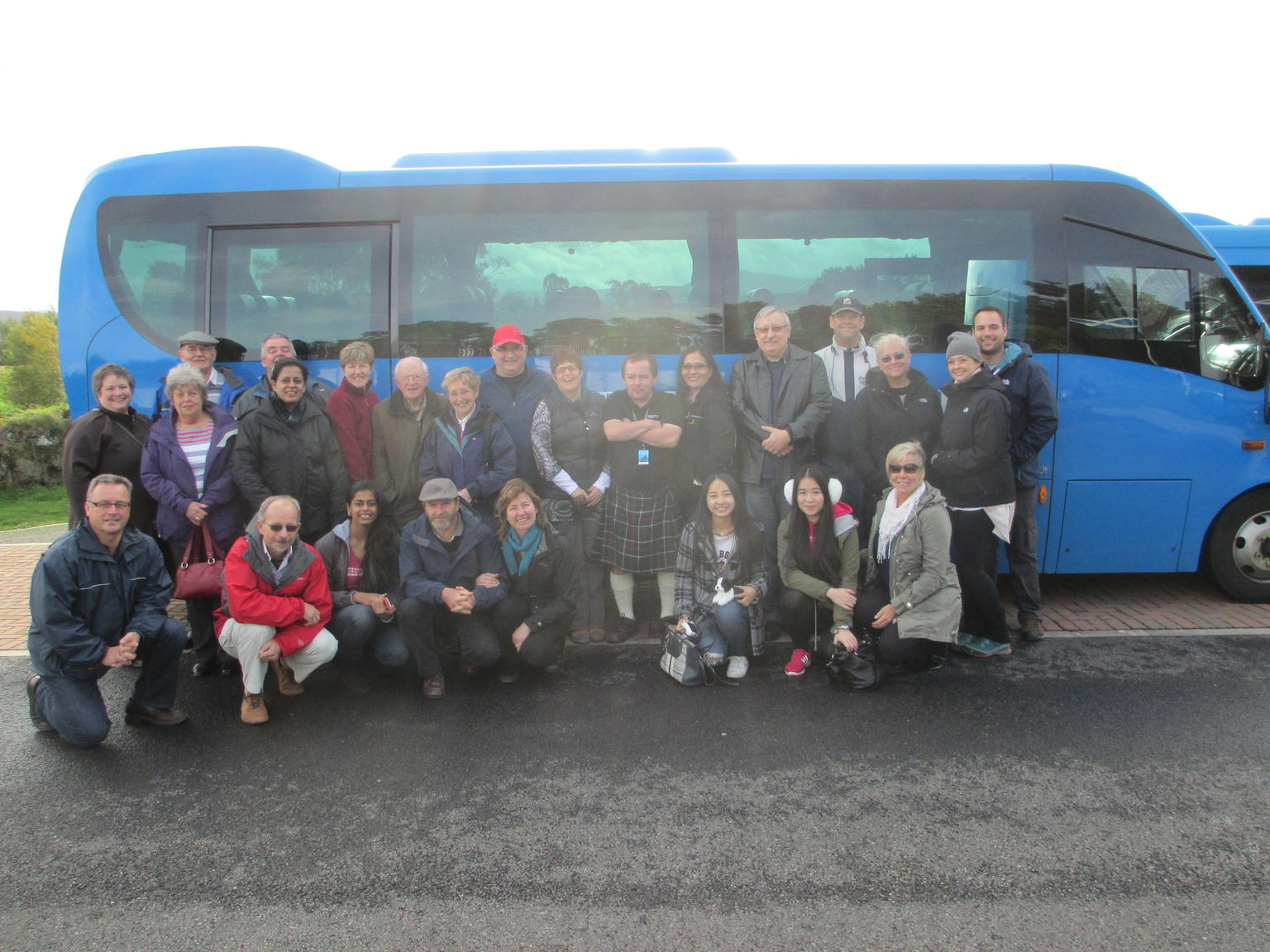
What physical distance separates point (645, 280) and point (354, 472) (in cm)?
236

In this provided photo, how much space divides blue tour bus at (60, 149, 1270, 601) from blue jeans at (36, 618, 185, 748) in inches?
84.8

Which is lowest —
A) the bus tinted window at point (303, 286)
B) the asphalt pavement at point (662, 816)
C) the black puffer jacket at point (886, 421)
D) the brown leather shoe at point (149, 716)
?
the brown leather shoe at point (149, 716)

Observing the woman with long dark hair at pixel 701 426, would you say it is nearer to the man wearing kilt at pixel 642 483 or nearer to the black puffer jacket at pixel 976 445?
the man wearing kilt at pixel 642 483

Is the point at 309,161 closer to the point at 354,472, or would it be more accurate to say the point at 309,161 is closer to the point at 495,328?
the point at 495,328

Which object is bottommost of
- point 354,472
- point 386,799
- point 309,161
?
point 386,799

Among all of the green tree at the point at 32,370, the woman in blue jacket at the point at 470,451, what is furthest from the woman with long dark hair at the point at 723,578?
the green tree at the point at 32,370

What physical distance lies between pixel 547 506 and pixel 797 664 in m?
1.90

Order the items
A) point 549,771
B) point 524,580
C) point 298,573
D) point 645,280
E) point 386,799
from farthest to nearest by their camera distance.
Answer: point 645,280 < point 524,580 < point 298,573 < point 549,771 < point 386,799

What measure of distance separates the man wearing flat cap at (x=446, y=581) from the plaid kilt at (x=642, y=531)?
857mm

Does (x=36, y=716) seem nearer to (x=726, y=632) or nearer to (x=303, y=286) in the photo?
(x=303, y=286)

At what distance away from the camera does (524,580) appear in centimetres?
467

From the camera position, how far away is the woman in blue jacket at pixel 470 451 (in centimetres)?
494

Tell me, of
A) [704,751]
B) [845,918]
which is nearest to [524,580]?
[704,751]

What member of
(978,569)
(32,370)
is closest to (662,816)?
(978,569)
